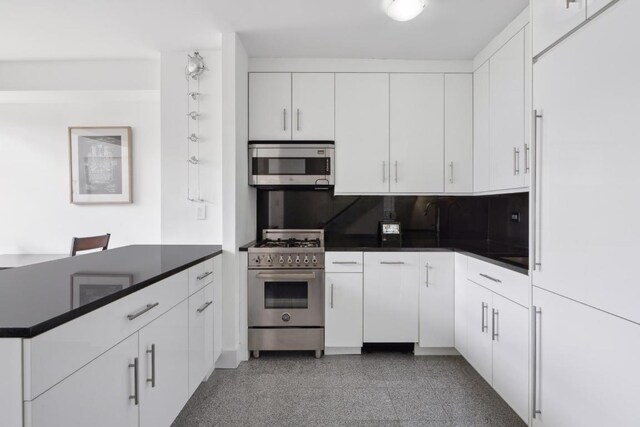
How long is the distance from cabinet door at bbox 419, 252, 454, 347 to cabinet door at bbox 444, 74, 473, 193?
0.68 metres

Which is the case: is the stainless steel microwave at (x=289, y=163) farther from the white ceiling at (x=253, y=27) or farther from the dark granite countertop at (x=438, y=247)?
the white ceiling at (x=253, y=27)

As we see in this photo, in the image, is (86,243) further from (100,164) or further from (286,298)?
(286,298)

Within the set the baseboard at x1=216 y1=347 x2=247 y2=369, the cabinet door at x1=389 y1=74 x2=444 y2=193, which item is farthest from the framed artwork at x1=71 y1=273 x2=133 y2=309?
→ the cabinet door at x1=389 y1=74 x2=444 y2=193

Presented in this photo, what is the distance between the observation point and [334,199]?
10.9ft

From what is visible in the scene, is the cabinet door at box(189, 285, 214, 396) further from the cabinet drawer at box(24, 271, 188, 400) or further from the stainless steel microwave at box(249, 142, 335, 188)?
the stainless steel microwave at box(249, 142, 335, 188)

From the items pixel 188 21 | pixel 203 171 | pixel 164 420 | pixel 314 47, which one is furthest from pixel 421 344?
pixel 188 21

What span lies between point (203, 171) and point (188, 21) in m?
1.05

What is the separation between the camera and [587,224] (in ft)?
Result: 4.36

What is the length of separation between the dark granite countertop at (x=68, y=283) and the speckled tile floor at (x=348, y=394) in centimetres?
92

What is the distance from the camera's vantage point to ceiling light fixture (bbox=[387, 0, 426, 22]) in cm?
205

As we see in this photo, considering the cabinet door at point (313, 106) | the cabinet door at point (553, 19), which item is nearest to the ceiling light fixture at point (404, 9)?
the cabinet door at point (553, 19)

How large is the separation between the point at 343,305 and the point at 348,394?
0.67m

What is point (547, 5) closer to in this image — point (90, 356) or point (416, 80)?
point (416, 80)

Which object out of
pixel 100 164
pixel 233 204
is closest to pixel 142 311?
pixel 233 204
